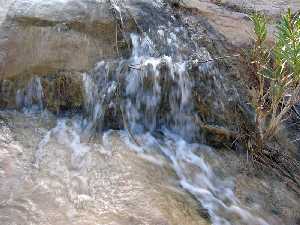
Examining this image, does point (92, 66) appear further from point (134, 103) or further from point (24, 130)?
point (24, 130)

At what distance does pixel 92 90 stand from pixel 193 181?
45.0 inches

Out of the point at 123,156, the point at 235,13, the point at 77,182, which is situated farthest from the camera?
the point at 235,13

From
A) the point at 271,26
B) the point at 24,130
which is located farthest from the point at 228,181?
the point at 271,26

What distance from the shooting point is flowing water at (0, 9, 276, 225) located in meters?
2.77

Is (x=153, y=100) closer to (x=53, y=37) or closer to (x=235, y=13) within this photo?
(x=53, y=37)

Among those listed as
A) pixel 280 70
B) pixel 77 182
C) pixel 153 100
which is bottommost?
pixel 77 182

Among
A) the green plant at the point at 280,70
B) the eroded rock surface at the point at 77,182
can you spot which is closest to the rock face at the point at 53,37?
the eroded rock surface at the point at 77,182

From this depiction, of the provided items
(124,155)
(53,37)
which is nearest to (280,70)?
(124,155)

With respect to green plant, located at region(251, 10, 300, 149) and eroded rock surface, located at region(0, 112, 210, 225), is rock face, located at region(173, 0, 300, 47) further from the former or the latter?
eroded rock surface, located at region(0, 112, 210, 225)

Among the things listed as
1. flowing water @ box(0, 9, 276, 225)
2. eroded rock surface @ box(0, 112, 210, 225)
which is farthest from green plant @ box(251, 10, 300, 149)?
eroded rock surface @ box(0, 112, 210, 225)

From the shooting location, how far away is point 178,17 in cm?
465

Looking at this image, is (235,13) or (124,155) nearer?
(124,155)

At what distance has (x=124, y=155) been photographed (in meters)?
3.31

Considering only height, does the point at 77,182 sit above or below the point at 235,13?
below
